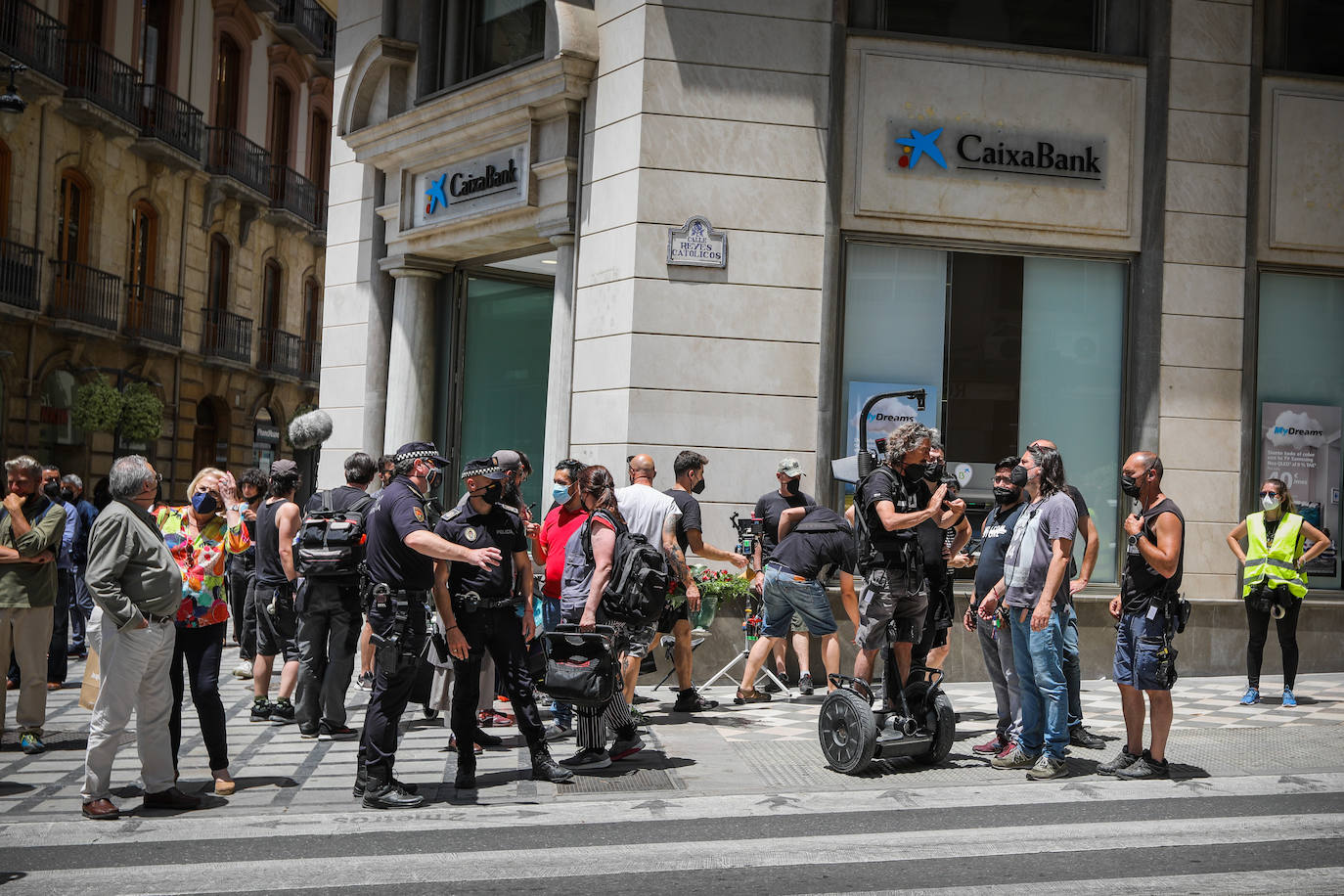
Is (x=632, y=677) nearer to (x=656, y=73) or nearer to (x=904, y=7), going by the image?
(x=656, y=73)

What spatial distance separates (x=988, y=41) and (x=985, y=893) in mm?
9455

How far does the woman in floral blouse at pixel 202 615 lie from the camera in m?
6.95

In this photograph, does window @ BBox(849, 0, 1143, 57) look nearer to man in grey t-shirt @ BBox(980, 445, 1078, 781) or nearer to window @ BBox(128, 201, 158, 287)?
man in grey t-shirt @ BBox(980, 445, 1078, 781)

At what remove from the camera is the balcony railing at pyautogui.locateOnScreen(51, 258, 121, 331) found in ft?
85.8

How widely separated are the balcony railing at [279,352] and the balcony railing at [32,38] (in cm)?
1042

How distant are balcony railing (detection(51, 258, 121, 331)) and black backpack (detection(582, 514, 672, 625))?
21.7 meters

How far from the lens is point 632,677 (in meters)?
8.90

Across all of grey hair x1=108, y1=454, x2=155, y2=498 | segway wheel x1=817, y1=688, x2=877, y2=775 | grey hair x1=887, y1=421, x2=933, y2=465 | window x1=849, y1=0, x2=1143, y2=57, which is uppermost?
window x1=849, y1=0, x2=1143, y2=57

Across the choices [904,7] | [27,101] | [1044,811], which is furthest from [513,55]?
[27,101]

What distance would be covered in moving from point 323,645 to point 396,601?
2.27 meters

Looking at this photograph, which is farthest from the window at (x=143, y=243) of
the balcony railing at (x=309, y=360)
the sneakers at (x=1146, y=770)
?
the sneakers at (x=1146, y=770)

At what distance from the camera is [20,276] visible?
81.6 feet

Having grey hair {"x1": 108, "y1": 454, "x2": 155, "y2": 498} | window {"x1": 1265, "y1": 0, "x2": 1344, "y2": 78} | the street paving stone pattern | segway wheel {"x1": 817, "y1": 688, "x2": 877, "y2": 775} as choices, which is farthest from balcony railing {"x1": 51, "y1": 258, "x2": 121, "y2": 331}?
segway wheel {"x1": 817, "y1": 688, "x2": 877, "y2": 775}

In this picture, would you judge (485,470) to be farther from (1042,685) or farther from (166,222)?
(166,222)
